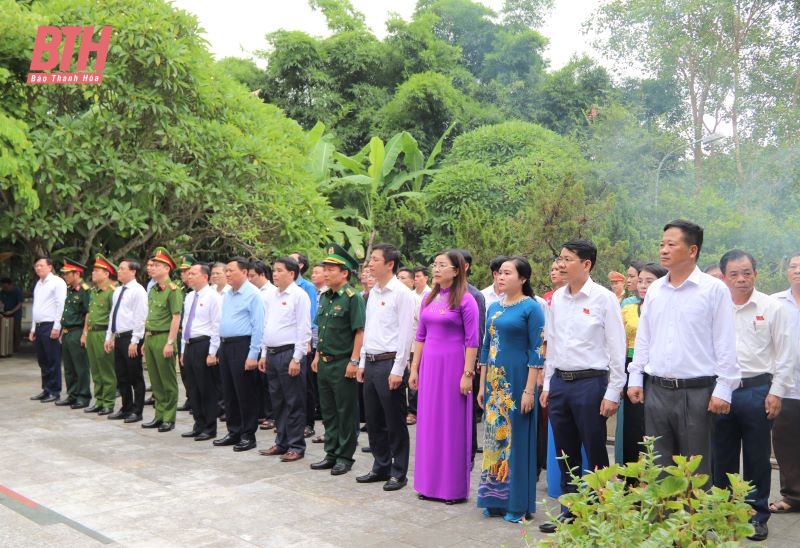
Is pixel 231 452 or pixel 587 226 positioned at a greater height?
pixel 587 226

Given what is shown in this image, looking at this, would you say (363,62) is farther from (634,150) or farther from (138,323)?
(138,323)

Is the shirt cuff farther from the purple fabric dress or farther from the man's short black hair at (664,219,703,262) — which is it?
the purple fabric dress

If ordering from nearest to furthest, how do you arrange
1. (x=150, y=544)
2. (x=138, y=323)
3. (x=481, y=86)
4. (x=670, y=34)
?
1. (x=150, y=544)
2. (x=138, y=323)
3. (x=670, y=34)
4. (x=481, y=86)

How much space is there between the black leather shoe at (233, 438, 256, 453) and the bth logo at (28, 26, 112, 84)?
307 inches

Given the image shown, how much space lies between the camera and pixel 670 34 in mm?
17984

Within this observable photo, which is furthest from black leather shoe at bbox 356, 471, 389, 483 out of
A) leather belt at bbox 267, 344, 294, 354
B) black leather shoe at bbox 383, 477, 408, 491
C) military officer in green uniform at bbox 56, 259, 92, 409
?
military officer in green uniform at bbox 56, 259, 92, 409

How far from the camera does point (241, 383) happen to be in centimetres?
685

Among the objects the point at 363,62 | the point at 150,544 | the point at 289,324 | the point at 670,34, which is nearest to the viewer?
the point at 150,544

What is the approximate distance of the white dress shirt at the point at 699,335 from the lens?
12.8 feet

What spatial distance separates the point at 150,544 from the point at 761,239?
14.1 metres

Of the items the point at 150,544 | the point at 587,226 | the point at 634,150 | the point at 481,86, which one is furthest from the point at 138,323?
the point at 481,86

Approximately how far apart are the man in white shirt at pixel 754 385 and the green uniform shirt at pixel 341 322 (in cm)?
269

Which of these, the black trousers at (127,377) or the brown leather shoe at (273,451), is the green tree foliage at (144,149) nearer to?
the black trousers at (127,377)

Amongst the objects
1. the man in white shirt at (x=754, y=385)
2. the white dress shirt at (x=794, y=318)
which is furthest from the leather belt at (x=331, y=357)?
the white dress shirt at (x=794, y=318)
